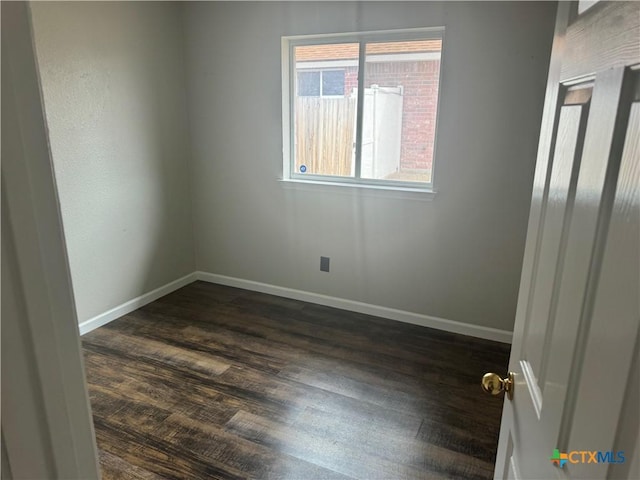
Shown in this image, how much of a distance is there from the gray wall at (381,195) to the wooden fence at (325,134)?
175mm

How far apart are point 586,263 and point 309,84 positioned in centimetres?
301

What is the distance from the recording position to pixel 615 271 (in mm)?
520

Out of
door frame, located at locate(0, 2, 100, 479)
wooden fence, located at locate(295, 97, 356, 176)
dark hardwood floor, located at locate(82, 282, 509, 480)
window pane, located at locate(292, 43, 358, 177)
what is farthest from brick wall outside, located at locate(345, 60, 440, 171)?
door frame, located at locate(0, 2, 100, 479)

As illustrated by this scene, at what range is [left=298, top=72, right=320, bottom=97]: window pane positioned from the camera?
3312 millimetres

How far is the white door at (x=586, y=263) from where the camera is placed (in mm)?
492

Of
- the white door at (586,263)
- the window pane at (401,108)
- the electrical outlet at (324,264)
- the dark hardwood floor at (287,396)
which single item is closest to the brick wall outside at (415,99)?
the window pane at (401,108)

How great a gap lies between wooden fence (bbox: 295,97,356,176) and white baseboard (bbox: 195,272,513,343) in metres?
1.03

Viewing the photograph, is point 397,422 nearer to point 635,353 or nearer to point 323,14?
point 635,353

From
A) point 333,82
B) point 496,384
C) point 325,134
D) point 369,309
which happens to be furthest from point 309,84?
point 496,384

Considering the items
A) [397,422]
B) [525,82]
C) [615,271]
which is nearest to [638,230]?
[615,271]

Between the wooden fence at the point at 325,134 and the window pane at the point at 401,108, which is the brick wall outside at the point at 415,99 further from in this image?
the wooden fence at the point at 325,134

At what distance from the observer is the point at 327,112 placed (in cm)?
332

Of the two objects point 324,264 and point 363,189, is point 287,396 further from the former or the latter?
point 363,189

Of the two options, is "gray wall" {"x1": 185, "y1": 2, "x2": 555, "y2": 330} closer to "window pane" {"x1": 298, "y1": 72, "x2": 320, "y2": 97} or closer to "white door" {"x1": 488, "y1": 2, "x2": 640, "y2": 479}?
"window pane" {"x1": 298, "y1": 72, "x2": 320, "y2": 97}
